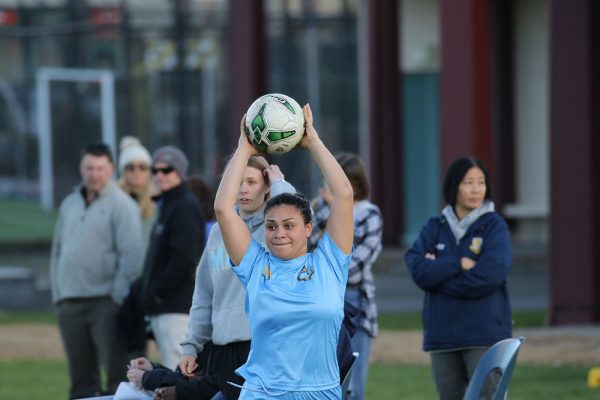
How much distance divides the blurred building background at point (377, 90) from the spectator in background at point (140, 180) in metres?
4.74

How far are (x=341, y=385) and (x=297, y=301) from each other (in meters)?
0.55

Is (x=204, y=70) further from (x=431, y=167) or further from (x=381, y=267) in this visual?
(x=381, y=267)

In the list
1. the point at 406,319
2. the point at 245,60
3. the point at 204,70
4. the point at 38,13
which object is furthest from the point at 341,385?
the point at 38,13

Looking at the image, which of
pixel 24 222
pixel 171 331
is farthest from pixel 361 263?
pixel 24 222

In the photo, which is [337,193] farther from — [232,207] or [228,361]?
[228,361]

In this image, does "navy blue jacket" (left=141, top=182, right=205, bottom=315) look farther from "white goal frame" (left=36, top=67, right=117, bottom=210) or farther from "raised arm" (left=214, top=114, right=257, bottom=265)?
"white goal frame" (left=36, top=67, right=117, bottom=210)

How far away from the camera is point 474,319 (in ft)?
25.7

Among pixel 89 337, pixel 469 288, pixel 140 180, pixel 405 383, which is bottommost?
pixel 405 383

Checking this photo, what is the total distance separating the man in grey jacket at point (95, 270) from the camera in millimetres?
9852

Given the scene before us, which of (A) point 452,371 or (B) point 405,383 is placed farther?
(B) point 405,383

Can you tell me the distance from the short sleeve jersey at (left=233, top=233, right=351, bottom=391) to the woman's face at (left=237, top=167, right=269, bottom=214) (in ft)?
2.37

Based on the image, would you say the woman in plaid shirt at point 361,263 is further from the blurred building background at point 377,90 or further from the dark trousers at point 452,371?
the blurred building background at point 377,90

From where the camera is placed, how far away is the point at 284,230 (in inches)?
229

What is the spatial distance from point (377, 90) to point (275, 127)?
18.8 metres
